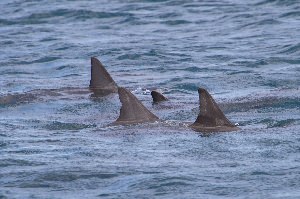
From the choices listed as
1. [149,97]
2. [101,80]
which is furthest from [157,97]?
[101,80]

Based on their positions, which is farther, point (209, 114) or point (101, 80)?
point (101, 80)

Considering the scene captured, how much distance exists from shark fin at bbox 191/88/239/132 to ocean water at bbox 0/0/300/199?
0.20 m

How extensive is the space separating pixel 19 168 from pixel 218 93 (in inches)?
268

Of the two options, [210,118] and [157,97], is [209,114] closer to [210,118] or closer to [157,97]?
[210,118]

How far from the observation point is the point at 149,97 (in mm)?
18234

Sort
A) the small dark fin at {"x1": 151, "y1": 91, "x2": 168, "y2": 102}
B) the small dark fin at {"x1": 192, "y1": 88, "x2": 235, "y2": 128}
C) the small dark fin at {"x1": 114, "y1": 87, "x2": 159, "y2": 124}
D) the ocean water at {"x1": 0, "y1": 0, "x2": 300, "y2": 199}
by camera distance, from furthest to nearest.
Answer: the small dark fin at {"x1": 151, "y1": 91, "x2": 168, "y2": 102} < the small dark fin at {"x1": 114, "y1": 87, "x2": 159, "y2": 124} < the small dark fin at {"x1": 192, "y1": 88, "x2": 235, "y2": 128} < the ocean water at {"x1": 0, "y1": 0, "x2": 300, "y2": 199}

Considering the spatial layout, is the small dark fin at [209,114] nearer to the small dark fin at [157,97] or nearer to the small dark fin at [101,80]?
the small dark fin at [157,97]

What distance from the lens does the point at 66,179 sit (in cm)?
1191

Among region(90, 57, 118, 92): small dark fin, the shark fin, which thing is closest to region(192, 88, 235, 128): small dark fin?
the shark fin

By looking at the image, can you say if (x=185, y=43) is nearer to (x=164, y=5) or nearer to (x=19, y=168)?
(x=164, y=5)

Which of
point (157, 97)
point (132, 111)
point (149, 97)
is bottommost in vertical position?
point (149, 97)

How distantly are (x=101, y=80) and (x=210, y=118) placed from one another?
4997 mm

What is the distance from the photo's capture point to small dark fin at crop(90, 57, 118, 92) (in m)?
18.8

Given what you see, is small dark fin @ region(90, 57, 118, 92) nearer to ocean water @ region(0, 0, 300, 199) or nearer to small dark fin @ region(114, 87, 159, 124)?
ocean water @ region(0, 0, 300, 199)
